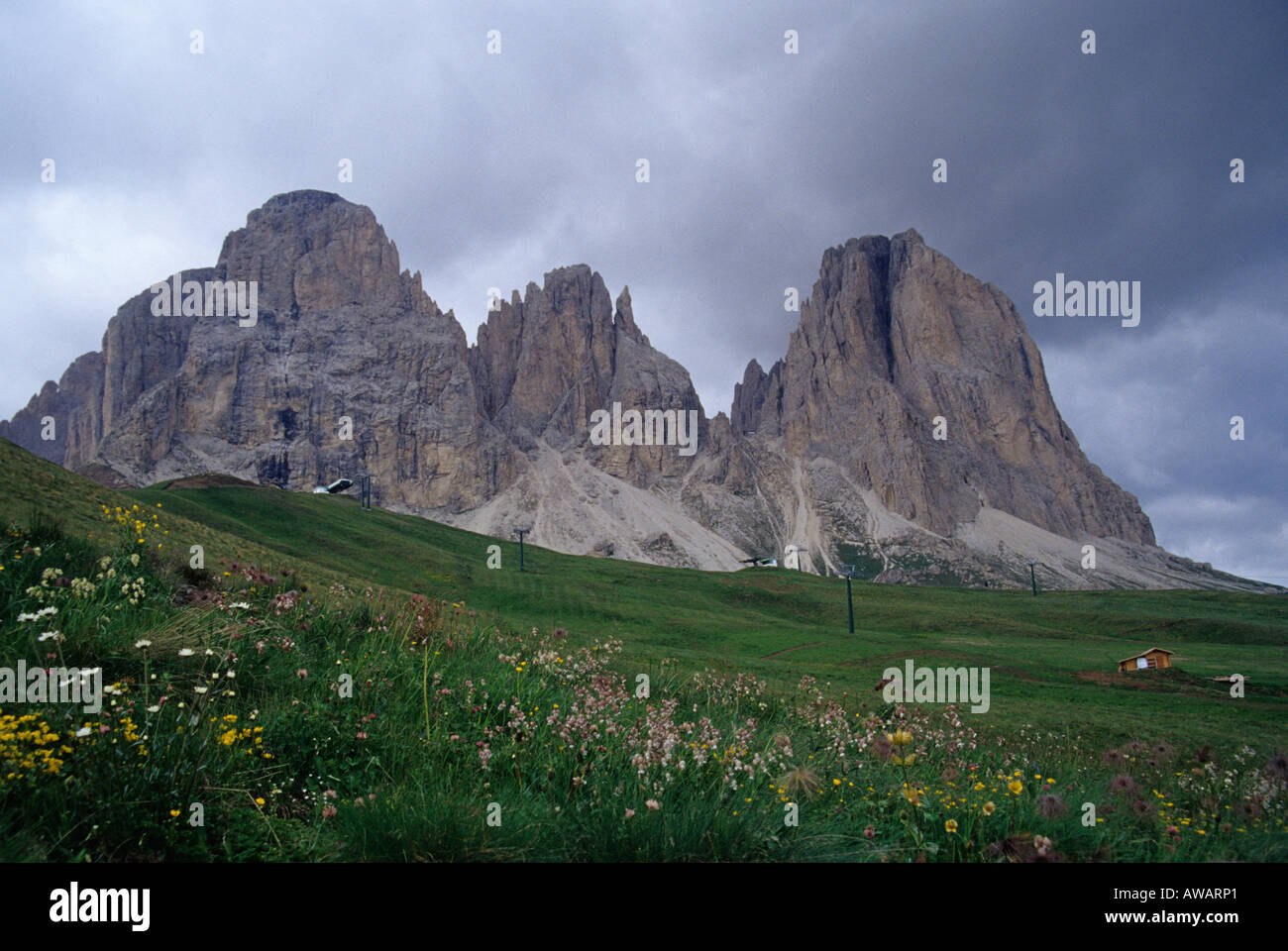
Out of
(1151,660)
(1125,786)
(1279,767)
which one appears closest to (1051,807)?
(1125,786)

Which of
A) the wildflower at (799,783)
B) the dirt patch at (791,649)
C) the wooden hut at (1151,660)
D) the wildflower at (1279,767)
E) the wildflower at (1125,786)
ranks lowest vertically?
the dirt patch at (791,649)

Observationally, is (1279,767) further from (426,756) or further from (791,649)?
(791,649)

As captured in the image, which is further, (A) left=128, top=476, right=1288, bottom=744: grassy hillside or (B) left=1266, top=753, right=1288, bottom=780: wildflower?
(A) left=128, top=476, right=1288, bottom=744: grassy hillside

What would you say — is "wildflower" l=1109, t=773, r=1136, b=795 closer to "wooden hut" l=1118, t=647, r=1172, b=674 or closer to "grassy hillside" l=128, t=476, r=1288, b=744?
"grassy hillside" l=128, t=476, r=1288, b=744

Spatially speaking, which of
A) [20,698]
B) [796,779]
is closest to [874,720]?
[796,779]

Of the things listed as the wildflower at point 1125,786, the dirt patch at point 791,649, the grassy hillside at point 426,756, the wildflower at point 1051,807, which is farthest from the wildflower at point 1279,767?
the dirt patch at point 791,649

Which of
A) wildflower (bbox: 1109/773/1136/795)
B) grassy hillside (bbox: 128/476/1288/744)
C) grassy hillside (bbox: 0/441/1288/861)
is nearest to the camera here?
grassy hillside (bbox: 0/441/1288/861)

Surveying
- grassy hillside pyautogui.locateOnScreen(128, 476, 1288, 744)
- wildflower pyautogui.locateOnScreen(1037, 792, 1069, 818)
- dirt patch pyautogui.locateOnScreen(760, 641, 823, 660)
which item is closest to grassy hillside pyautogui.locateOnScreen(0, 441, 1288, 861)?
wildflower pyautogui.locateOnScreen(1037, 792, 1069, 818)

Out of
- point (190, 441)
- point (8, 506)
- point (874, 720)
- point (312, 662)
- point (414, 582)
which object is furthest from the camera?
point (190, 441)

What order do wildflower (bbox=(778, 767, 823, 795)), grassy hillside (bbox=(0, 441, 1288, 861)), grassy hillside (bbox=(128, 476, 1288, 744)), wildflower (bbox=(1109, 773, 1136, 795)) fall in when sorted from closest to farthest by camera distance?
grassy hillside (bbox=(0, 441, 1288, 861)) < wildflower (bbox=(778, 767, 823, 795)) < wildflower (bbox=(1109, 773, 1136, 795)) < grassy hillside (bbox=(128, 476, 1288, 744))

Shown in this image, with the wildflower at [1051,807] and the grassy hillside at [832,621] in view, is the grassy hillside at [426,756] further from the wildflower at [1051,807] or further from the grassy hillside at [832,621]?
the grassy hillside at [832,621]
